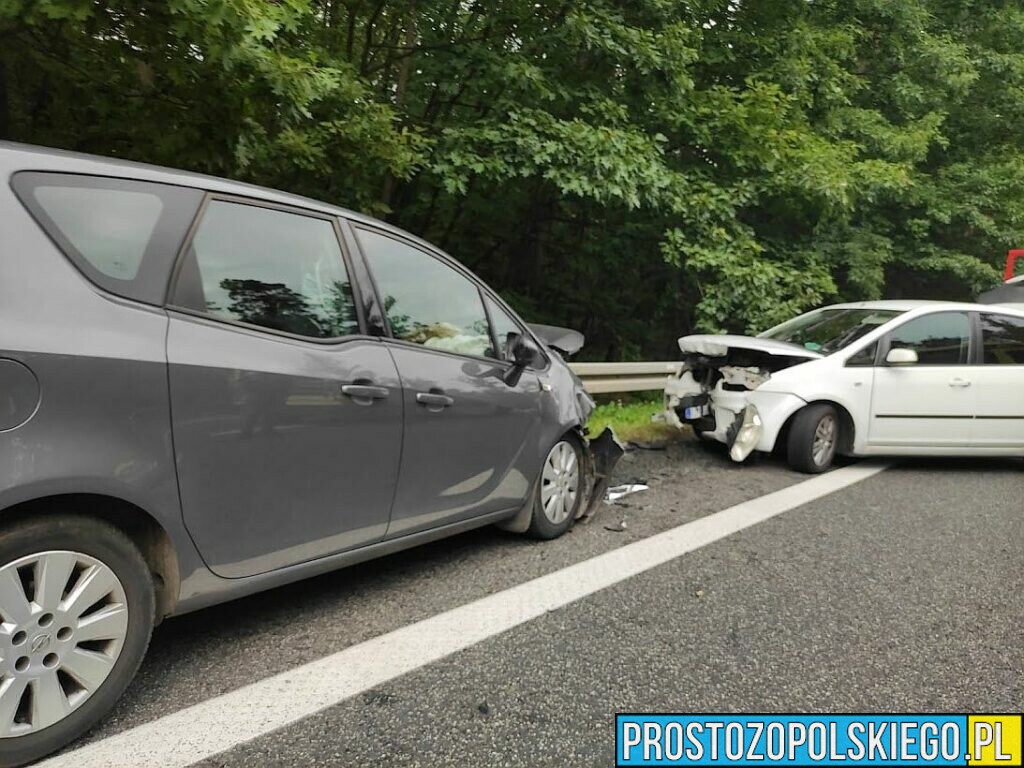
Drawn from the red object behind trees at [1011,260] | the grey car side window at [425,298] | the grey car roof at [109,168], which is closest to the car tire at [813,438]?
the grey car side window at [425,298]

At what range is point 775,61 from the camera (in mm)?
9555

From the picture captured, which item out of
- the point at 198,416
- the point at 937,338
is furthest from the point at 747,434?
the point at 198,416

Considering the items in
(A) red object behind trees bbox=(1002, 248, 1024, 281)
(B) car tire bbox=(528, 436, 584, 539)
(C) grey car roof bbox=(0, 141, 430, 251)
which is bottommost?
(B) car tire bbox=(528, 436, 584, 539)

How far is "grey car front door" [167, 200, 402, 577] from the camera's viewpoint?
2.35 m

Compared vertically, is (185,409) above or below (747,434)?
above

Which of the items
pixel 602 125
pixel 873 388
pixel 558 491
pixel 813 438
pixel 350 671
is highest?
pixel 602 125

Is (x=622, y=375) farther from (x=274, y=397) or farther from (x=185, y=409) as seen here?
(x=185, y=409)

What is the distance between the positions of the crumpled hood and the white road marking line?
241 centimetres

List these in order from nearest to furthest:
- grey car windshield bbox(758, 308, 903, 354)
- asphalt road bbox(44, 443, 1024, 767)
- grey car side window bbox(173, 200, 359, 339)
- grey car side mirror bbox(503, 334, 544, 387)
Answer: asphalt road bbox(44, 443, 1024, 767), grey car side window bbox(173, 200, 359, 339), grey car side mirror bbox(503, 334, 544, 387), grey car windshield bbox(758, 308, 903, 354)

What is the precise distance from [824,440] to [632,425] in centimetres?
183

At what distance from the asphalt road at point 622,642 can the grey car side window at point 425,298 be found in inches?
46.3

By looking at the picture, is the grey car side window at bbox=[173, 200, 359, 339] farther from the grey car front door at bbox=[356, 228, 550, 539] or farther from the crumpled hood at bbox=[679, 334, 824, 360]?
the crumpled hood at bbox=[679, 334, 824, 360]

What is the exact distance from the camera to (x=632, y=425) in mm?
7293

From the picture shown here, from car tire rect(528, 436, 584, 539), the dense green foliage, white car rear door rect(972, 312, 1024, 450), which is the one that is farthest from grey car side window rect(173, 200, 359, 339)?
white car rear door rect(972, 312, 1024, 450)
